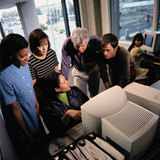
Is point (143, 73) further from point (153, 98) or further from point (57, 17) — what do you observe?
point (57, 17)

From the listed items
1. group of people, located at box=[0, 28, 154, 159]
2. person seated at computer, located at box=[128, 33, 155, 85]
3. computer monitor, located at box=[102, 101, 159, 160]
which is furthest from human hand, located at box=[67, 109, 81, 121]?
person seated at computer, located at box=[128, 33, 155, 85]

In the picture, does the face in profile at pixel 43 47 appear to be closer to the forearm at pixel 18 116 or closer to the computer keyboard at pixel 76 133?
the forearm at pixel 18 116

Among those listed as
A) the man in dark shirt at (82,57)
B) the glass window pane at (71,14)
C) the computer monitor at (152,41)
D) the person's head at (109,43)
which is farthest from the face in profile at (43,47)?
the glass window pane at (71,14)

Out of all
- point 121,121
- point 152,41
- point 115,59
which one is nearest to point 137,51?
point 152,41

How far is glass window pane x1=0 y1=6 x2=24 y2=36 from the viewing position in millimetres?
2092

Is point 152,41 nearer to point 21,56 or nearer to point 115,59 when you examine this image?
point 115,59

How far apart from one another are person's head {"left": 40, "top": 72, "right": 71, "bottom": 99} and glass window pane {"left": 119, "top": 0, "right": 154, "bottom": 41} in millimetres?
2702

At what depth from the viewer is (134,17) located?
3482 mm

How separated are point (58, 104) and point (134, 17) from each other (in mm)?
3112

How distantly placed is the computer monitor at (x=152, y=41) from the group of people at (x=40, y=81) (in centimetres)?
110

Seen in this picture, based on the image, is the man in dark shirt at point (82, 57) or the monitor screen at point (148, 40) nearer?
the man in dark shirt at point (82, 57)

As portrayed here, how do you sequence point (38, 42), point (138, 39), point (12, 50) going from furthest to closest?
point (138, 39), point (38, 42), point (12, 50)

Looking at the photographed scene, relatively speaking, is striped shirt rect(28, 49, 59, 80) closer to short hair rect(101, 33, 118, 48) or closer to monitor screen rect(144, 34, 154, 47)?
short hair rect(101, 33, 118, 48)

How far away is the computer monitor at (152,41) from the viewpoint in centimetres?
259
